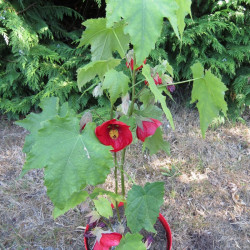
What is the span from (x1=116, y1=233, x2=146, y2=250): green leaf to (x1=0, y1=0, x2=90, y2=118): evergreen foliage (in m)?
1.70

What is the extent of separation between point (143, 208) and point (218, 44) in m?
1.94

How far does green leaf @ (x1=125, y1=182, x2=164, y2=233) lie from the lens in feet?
3.04

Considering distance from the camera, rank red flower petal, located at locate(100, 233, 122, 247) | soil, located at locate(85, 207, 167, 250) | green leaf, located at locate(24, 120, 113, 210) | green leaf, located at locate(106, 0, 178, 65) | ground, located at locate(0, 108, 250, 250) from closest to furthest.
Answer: green leaf, located at locate(106, 0, 178, 65)
green leaf, located at locate(24, 120, 113, 210)
red flower petal, located at locate(100, 233, 122, 247)
soil, located at locate(85, 207, 167, 250)
ground, located at locate(0, 108, 250, 250)

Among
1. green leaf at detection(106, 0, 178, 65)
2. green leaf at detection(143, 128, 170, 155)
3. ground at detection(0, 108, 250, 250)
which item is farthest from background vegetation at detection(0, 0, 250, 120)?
green leaf at detection(106, 0, 178, 65)

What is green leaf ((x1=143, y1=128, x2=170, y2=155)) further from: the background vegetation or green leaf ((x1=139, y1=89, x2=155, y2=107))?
the background vegetation

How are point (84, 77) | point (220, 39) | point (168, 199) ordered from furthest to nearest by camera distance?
1. point (220, 39)
2. point (168, 199)
3. point (84, 77)

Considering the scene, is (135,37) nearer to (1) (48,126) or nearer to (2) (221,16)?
(1) (48,126)

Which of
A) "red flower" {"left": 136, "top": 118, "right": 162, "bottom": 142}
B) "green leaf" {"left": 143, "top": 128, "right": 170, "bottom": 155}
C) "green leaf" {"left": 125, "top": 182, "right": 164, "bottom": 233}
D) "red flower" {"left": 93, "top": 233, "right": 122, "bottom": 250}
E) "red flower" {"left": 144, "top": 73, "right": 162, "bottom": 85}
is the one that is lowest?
"red flower" {"left": 93, "top": 233, "right": 122, "bottom": 250}

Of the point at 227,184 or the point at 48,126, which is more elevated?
the point at 48,126

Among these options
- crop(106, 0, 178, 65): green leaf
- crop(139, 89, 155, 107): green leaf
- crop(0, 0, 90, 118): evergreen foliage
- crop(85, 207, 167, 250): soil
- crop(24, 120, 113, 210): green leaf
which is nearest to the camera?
crop(106, 0, 178, 65): green leaf

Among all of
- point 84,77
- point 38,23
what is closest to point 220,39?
point 38,23

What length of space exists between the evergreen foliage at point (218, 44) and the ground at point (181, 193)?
1.59ft

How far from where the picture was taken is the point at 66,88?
242 cm

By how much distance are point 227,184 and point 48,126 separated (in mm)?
1617
